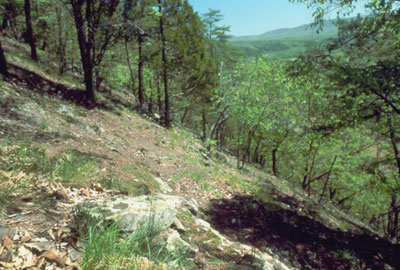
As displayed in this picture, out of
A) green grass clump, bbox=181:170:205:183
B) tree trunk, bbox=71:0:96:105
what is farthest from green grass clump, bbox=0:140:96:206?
tree trunk, bbox=71:0:96:105

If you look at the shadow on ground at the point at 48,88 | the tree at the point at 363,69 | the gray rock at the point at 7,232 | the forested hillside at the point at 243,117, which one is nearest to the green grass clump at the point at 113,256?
the forested hillside at the point at 243,117

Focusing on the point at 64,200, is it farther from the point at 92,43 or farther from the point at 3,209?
the point at 92,43

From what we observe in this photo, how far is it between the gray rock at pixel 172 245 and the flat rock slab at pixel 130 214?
0.09 m

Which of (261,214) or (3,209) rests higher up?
(3,209)

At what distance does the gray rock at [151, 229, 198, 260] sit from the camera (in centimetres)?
271

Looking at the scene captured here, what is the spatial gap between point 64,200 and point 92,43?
9583 mm

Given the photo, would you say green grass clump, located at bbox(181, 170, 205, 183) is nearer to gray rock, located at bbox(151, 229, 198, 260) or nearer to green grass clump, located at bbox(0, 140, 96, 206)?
green grass clump, located at bbox(0, 140, 96, 206)

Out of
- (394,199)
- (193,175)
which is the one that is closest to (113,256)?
(193,175)

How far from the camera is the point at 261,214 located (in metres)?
8.27

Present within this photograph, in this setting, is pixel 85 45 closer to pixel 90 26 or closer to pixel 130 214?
pixel 90 26

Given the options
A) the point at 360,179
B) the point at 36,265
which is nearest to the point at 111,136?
the point at 36,265

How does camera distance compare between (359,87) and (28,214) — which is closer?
(28,214)

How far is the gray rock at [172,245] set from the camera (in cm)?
271

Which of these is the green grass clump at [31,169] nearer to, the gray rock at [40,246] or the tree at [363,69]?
the gray rock at [40,246]
